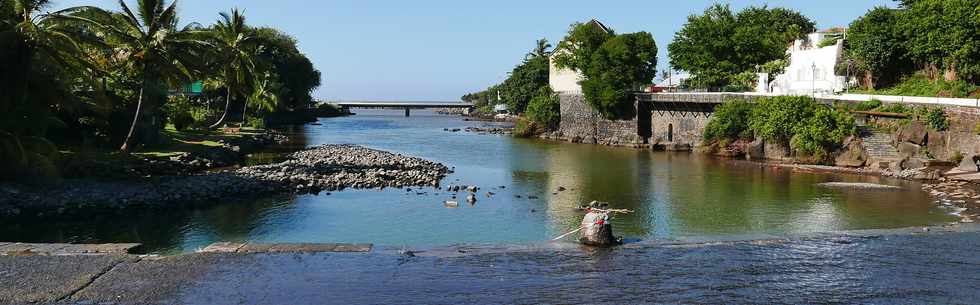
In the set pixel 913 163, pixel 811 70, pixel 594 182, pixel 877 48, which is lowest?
pixel 594 182

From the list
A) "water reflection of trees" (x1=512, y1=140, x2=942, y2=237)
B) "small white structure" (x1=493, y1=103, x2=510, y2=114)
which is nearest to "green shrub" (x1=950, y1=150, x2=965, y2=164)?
"water reflection of trees" (x1=512, y1=140, x2=942, y2=237)

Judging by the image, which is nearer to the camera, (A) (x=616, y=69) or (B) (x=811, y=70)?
(B) (x=811, y=70)

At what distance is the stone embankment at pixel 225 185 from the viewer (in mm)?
26109

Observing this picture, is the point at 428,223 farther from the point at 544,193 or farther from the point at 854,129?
the point at 854,129

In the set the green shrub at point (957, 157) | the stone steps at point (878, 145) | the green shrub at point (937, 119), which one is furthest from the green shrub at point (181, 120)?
the green shrub at point (957, 157)

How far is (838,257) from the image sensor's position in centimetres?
1655

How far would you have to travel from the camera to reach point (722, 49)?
69312mm

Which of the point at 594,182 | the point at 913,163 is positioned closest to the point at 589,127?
the point at 594,182

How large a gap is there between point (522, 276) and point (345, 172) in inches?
1006

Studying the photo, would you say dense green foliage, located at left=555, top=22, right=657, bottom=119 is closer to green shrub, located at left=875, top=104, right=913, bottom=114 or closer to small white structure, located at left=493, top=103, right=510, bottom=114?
green shrub, located at left=875, top=104, right=913, bottom=114

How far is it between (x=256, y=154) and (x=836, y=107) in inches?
1483

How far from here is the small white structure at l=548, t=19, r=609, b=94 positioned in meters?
78.3

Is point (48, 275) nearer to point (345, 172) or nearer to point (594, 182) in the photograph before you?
point (345, 172)

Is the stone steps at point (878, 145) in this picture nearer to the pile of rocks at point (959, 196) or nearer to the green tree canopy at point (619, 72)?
the pile of rocks at point (959, 196)
